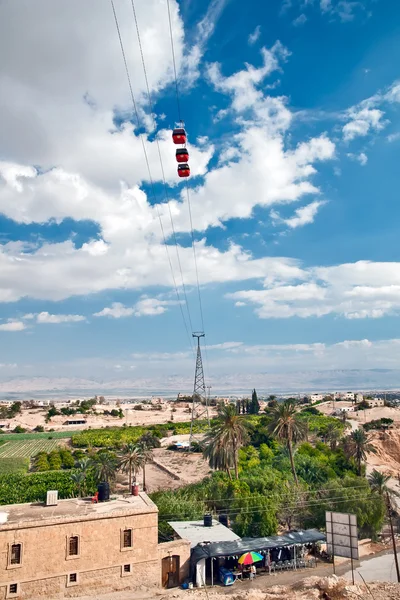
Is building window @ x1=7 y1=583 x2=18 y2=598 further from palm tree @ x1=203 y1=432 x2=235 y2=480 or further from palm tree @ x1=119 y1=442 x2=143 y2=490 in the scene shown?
palm tree @ x1=203 y1=432 x2=235 y2=480

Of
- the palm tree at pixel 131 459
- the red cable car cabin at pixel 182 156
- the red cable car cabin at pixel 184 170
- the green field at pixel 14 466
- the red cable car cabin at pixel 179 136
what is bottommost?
the green field at pixel 14 466

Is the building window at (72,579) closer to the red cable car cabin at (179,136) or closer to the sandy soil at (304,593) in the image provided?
the sandy soil at (304,593)

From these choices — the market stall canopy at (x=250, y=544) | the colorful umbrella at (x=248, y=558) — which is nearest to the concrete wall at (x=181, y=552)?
the market stall canopy at (x=250, y=544)

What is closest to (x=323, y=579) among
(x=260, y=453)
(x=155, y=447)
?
(x=260, y=453)

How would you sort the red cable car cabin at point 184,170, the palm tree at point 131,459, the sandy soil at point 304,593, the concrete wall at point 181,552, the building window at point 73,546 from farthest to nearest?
the palm tree at point 131,459
the concrete wall at point 181,552
the red cable car cabin at point 184,170
the building window at point 73,546
the sandy soil at point 304,593

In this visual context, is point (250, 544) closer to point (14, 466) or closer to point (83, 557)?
point (83, 557)

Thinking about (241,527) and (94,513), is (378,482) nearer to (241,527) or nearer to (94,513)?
(241,527)
